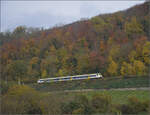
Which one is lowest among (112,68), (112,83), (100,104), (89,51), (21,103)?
(112,83)

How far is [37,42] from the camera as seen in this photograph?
61125mm

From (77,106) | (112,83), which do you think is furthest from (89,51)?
(77,106)

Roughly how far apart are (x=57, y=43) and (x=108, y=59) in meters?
22.2

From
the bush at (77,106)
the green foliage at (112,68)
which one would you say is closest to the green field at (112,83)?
the green foliage at (112,68)

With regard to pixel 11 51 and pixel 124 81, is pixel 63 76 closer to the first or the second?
pixel 124 81

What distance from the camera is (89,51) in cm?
4700

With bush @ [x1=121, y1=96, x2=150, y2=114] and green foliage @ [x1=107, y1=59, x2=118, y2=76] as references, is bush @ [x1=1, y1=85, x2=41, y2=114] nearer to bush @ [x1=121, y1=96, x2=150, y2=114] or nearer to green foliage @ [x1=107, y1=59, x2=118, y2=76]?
bush @ [x1=121, y1=96, x2=150, y2=114]

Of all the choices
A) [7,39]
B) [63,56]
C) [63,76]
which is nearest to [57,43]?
[63,56]

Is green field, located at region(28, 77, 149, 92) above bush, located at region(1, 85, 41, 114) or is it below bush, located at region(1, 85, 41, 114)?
below

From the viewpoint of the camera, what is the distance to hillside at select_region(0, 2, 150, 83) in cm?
3666

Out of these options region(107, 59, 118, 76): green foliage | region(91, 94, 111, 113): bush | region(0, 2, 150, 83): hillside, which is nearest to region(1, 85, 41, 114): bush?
region(91, 94, 111, 113): bush

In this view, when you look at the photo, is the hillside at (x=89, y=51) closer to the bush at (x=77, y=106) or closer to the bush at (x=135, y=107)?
the bush at (x=135, y=107)

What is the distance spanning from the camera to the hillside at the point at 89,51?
36656 millimetres

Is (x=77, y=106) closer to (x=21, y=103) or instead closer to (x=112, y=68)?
(x=21, y=103)
